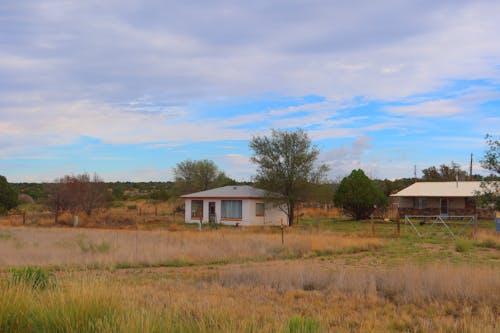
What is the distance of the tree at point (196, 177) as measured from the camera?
58.3 m

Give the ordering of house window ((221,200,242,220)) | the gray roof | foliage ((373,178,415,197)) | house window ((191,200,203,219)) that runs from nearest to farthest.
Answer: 1. the gray roof
2. house window ((221,200,242,220))
3. house window ((191,200,203,219))
4. foliage ((373,178,415,197))

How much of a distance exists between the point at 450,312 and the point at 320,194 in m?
31.6

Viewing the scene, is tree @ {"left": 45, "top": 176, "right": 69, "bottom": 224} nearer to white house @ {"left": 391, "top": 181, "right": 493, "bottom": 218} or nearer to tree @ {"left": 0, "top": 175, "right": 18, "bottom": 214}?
tree @ {"left": 0, "top": 175, "right": 18, "bottom": 214}

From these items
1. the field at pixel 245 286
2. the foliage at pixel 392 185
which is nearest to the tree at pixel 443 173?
the foliage at pixel 392 185

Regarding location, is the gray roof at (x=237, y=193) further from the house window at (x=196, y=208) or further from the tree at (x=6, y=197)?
the tree at (x=6, y=197)

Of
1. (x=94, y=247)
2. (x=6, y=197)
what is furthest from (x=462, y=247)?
(x=6, y=197)

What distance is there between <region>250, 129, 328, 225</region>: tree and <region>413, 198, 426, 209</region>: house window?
11.7 metres

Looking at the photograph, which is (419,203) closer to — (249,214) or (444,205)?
(444,205)

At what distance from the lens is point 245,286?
38.4ft

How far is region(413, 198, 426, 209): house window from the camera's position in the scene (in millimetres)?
47903

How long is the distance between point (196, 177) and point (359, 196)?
782 inches

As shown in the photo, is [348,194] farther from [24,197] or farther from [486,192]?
[24,197]

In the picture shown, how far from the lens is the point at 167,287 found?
11.8m

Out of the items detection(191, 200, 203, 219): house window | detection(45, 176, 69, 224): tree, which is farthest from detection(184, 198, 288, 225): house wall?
detection(45, 176, 69, 224): tree
